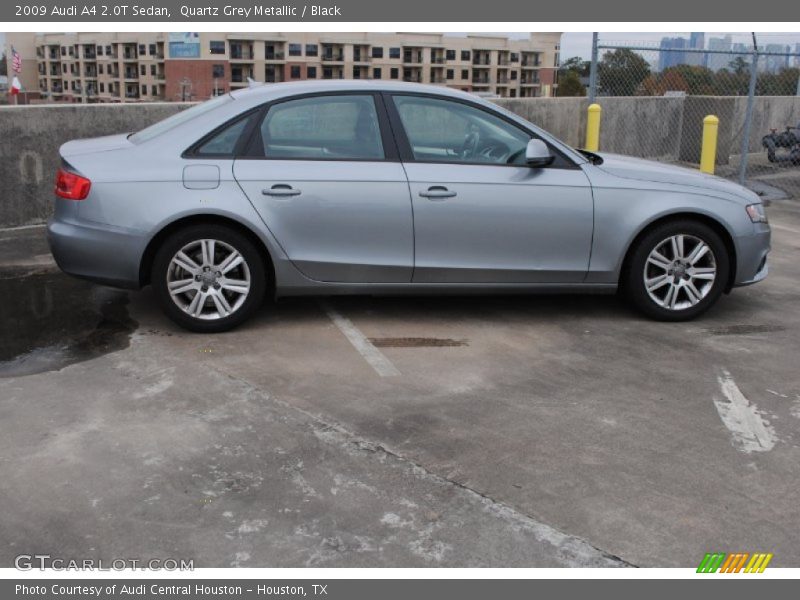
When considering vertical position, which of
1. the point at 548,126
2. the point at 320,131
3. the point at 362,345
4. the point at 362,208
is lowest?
the point at 362,345

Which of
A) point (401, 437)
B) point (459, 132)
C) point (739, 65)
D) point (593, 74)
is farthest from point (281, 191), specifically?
point (739, 65)

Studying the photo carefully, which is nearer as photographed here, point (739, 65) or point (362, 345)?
point (362, 345)

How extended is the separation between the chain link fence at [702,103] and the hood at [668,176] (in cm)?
597

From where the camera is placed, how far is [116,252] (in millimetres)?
5789

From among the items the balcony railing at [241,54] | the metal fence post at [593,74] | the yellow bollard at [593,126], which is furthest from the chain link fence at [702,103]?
the balcony railing at [241,54]

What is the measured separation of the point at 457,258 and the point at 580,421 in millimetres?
1735

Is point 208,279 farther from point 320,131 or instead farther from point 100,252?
point 320,131

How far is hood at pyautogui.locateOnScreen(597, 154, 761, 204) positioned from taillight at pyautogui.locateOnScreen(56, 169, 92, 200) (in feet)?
11.1

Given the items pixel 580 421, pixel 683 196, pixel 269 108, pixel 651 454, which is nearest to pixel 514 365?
pixel 580 421

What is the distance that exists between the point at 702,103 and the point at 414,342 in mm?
11709

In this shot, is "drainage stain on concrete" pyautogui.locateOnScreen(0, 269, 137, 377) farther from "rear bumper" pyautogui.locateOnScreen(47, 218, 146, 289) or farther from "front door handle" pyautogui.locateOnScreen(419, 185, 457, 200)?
"front door handle" pyautogui.locateOnScreen(419, 185, 457, 200)

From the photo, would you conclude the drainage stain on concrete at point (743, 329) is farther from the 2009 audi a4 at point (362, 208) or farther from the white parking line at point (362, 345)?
the white parking line at point (362, 345)

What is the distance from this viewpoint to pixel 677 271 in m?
6.43

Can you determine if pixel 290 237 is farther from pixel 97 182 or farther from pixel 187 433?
pixel 187 433
